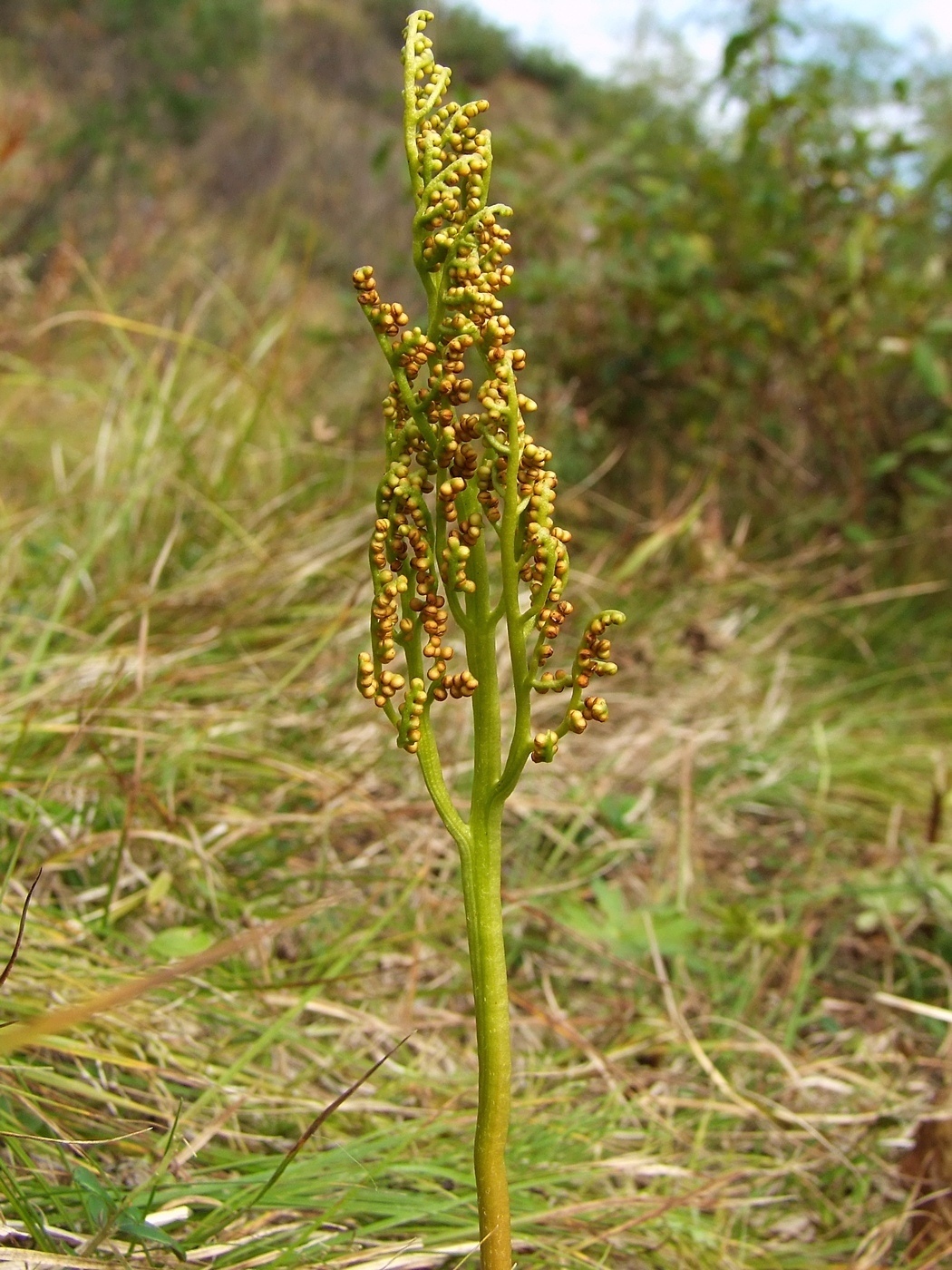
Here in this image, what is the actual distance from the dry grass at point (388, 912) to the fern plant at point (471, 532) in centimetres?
40

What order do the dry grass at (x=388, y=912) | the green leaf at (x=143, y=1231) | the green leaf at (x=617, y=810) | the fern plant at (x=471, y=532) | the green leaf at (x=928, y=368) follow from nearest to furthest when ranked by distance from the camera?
the fern plant at (x=471, y=532) < the green leaf at (x=143, y=1231) < the dry grass at (x=388, y=912) < the green leaf at (x=617, y=810) < the green leaf at (x=928, y=368)

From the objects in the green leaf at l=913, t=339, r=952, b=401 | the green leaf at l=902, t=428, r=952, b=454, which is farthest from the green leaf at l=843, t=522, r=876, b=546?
the green leaf at l=913, t=339, r=952, b=401

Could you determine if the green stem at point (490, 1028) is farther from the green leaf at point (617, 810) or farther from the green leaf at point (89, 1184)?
the green leaf at point (617, 810)

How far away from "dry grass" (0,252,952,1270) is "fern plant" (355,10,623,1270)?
1.33 ft

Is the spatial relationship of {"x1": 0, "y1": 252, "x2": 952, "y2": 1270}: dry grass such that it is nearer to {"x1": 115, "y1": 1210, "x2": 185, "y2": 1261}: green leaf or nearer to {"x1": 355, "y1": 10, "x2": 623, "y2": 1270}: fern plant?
{"x1": 115, "y1": 1210, "x2": 185, "y2": 1261}: green leaf

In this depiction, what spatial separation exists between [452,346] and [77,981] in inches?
40.5

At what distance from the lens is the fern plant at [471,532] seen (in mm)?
911

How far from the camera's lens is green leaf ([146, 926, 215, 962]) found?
5.41 feet

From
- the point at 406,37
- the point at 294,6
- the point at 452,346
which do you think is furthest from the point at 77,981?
the point at 294,6

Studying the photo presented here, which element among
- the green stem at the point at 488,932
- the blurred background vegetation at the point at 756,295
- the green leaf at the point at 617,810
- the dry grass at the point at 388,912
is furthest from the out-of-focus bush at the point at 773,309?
the green stem at the point at 488,932

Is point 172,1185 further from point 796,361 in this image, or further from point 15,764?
point 796,361

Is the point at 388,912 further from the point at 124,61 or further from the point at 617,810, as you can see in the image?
the point at 124,61

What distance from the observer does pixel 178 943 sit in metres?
1.67

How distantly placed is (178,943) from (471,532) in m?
1.03
